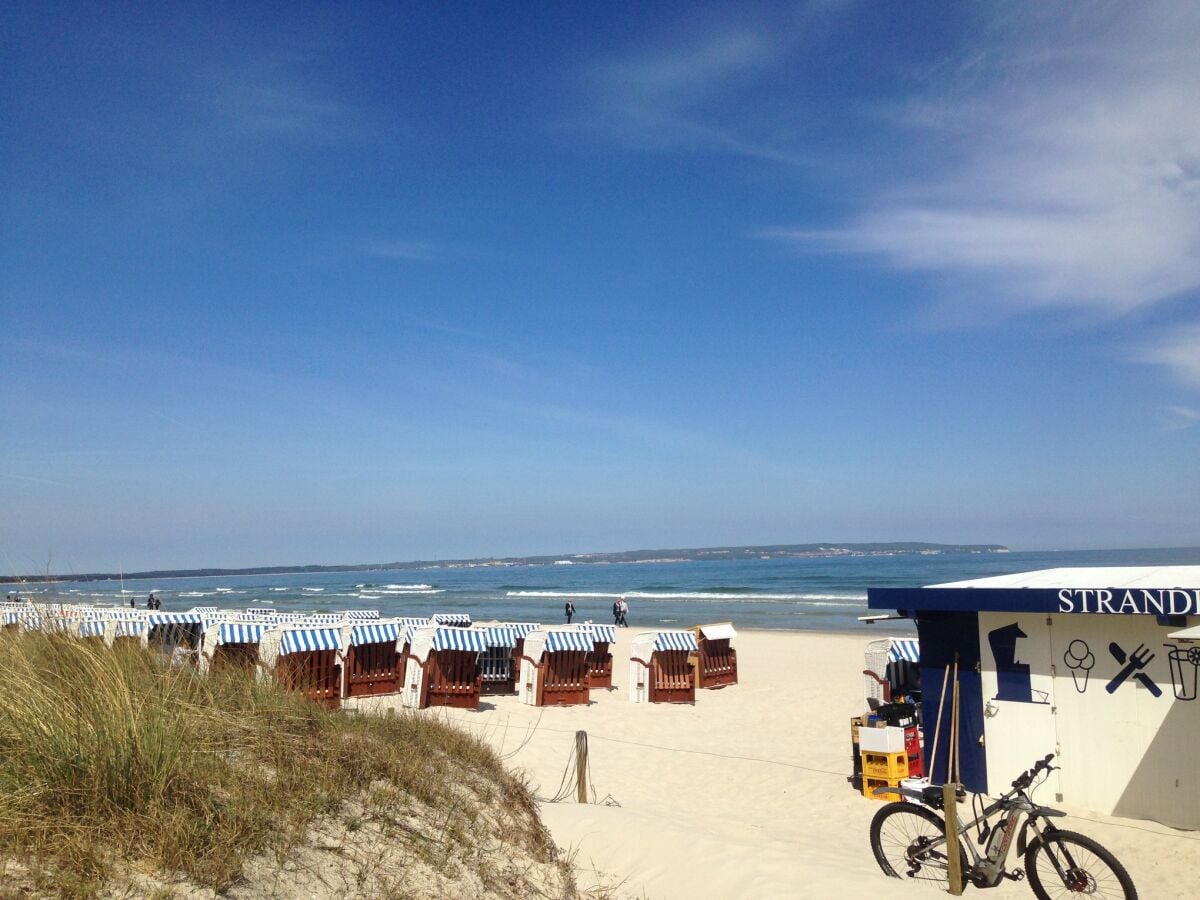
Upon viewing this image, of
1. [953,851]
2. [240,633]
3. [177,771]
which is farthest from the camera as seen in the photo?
[240,633]

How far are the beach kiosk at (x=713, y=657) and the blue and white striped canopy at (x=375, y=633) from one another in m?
6.42

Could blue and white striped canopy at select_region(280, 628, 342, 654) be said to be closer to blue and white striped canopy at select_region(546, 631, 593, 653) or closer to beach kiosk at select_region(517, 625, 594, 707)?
beach kiosk at select_region(517, 625, 594, 707)

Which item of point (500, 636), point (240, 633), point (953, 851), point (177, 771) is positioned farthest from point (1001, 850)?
point (240, 633)

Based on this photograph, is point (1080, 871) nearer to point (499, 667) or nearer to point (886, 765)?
point (886, 765)

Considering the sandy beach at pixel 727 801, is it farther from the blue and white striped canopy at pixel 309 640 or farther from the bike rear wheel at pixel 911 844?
the blue and white striped canopy at pixel 309 640

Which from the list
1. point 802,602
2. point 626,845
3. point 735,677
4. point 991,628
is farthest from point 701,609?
point 626,845

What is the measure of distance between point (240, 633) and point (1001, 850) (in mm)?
13839

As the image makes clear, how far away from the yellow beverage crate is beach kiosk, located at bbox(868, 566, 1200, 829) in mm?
339

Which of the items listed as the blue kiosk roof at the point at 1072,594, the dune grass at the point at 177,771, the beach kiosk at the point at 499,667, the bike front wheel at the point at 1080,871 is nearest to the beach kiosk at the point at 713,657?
the beach kiosk at the point at 499,667

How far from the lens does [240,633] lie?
53.6ft

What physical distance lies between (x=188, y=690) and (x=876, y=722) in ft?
26.2

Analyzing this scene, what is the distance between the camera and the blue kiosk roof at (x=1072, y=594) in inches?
337

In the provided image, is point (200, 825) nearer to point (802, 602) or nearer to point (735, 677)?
point (735, 677)

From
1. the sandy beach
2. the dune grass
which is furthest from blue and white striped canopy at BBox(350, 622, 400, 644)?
the dune grass
